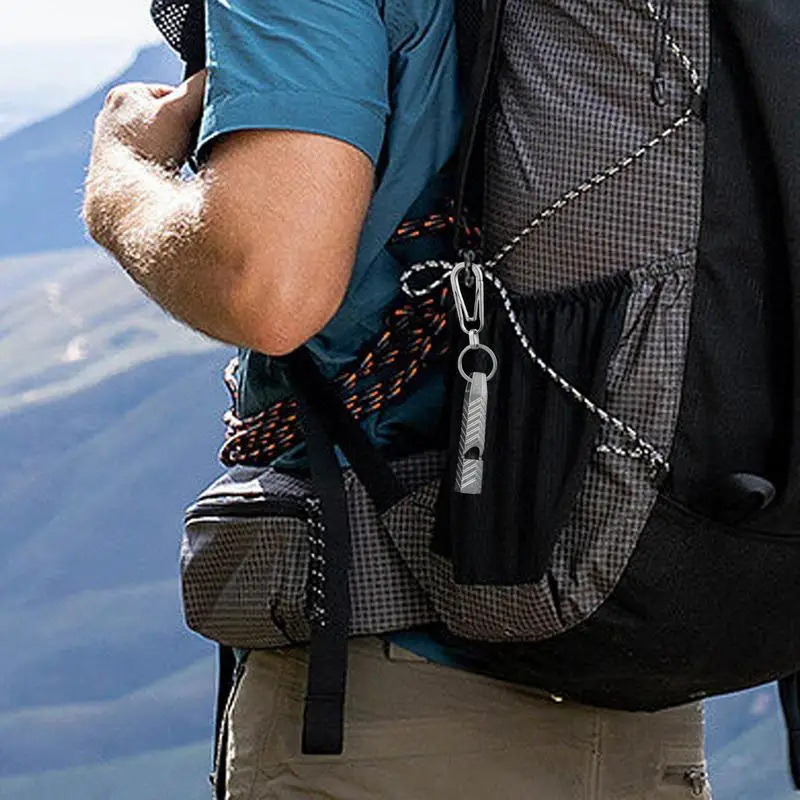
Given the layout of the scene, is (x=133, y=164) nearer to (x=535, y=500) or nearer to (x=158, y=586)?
(x=535, y=500)

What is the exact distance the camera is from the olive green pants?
117 cm

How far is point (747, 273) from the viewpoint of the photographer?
103 centimetres

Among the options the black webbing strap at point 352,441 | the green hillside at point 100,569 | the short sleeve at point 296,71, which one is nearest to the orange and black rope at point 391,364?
the black webbing strap at point 352,441

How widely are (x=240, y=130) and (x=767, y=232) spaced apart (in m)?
0.30

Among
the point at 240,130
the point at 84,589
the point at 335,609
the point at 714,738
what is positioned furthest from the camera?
the point at 714,738

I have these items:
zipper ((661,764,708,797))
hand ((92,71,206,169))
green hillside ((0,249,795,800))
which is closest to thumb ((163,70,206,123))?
hand ((92,71,206,169))

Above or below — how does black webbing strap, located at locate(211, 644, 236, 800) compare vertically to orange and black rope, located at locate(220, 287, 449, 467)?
below

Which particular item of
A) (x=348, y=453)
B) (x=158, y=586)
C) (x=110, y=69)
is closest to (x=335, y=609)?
(x=348, y=453)

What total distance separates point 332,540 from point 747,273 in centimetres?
30

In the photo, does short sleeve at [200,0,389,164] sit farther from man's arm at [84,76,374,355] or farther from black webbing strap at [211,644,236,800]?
black webbing strap at [211,644,236,800]

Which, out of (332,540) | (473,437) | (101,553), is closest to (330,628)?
(332,540)

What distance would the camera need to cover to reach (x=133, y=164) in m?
1.16

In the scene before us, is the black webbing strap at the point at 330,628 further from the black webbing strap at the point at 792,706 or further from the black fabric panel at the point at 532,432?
the black webbing strap at the point at 792,706

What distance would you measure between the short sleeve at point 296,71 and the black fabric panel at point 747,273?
0.19m
